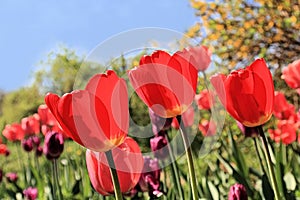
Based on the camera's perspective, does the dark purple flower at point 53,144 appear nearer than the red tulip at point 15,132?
Yes

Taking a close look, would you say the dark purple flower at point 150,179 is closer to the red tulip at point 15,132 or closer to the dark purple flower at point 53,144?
the dark purple flower at point 53,144

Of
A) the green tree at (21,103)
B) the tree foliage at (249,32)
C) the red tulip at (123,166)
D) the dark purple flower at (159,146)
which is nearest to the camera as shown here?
the red tulip at (123,166)

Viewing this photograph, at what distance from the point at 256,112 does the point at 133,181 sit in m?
0.30

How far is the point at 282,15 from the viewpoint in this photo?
4.91 m

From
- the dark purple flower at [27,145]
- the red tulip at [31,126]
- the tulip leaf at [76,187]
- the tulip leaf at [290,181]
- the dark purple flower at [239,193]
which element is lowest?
the dark purple flower at [239,193]

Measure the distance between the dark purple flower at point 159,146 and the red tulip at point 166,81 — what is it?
0.69 m

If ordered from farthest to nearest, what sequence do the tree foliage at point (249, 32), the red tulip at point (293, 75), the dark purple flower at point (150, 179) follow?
the tree foliage at point (249, 32)
the red tulip at point (293, 75)
the dark purple flower at point (150, 179)

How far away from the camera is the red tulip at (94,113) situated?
0.84m

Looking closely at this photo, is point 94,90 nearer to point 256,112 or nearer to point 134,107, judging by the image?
point 256,112

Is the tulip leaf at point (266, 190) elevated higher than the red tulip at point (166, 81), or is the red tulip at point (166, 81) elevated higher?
the red tulip at point (166, 81)

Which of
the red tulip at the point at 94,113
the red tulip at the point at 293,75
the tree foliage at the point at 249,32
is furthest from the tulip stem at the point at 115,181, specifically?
the tree foliage at the point at 249,32

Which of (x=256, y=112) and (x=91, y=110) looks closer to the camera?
(x=91, y=110)

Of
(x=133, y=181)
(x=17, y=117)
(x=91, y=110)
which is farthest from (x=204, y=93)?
(x=17, y=117)

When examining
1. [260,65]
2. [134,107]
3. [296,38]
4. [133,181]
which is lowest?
[133,181]
